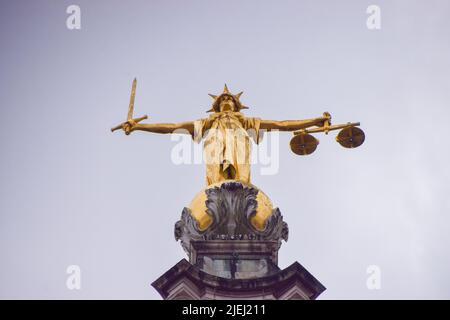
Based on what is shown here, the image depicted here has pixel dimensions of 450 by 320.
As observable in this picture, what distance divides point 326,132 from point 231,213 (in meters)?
3.40

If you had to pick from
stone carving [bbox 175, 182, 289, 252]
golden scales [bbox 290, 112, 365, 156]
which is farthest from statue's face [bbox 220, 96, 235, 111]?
stone carving [bbox 175, 182, 289, 252]

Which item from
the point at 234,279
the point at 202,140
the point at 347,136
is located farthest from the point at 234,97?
the point at 234,279

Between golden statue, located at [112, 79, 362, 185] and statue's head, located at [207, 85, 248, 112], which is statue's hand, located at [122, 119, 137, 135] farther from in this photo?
statue's head, located at [207, 85, 248, 112]

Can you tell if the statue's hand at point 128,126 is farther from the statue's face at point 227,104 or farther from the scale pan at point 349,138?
the scale pan at point 349,138

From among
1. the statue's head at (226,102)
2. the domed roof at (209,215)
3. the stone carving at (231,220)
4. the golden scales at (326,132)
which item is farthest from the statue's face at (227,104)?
the stone carving at (231,220)

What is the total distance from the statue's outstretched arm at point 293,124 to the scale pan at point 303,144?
31.6 inches

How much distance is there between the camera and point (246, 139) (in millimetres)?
25641

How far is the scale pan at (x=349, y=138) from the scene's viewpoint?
25.0m

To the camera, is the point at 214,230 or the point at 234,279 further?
the point at 214,230

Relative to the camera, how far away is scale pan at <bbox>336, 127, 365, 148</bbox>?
2498 centimetres

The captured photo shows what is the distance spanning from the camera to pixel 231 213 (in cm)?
2369
